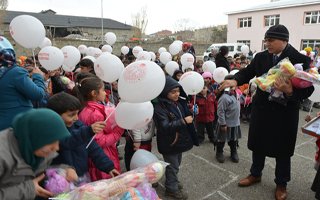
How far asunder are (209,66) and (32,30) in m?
3.61

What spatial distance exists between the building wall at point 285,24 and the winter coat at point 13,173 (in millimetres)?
28079

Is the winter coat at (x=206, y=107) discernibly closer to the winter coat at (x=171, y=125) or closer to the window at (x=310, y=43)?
the winter coat at (x=171, y=125)

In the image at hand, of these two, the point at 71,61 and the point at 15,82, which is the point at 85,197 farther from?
the point at 71,61

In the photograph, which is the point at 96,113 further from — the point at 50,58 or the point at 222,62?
the point at 222,62

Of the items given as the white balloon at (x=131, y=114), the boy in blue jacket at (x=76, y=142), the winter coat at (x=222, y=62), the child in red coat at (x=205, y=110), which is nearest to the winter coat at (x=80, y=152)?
the boy in blue jacket at (x=76, y=142)

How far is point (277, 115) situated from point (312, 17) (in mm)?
26835

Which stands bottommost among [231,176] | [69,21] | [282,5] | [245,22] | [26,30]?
[231,176]

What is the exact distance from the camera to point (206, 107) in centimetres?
476

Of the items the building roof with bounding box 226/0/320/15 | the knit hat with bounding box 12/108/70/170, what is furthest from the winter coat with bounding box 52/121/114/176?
the building roof with bounding box 226/0/320/15

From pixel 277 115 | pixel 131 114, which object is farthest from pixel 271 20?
pixel 131 114

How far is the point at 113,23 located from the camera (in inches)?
1650

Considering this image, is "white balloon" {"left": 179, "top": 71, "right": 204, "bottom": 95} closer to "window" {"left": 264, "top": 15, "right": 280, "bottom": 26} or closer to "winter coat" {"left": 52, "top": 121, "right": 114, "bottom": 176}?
"winter coat" {"left": 52, "top": 121, "right": 114, "bottom": 176}

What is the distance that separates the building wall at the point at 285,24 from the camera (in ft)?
80.0

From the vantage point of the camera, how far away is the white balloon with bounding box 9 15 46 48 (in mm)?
3674
